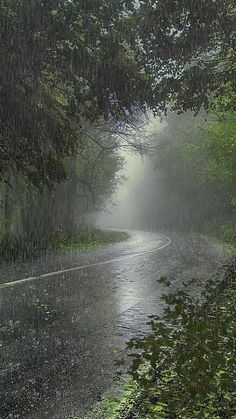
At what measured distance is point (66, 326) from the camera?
19.7 ft

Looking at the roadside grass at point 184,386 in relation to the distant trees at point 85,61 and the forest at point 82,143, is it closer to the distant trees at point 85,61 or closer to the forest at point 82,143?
the forest at point 82,143

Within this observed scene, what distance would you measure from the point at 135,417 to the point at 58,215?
2500cm

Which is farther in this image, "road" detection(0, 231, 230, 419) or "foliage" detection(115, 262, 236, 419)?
"road" detection(0, 231, 230, 419)

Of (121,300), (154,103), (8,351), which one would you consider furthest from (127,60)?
(8,351)

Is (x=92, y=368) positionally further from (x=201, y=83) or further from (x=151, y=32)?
(x=201, y=83)

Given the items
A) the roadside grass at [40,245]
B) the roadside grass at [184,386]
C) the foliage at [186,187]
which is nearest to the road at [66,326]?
the roadside grass at [184,386]

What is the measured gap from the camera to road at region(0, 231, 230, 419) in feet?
12.5

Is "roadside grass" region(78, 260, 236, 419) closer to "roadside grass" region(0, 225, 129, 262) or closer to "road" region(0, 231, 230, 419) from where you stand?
"road" region(0, 231, 230, 419)

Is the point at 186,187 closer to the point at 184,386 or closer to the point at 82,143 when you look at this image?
the point at 82,143

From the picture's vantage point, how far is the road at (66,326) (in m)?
3.82

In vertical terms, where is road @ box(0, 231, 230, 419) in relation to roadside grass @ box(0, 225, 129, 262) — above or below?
below

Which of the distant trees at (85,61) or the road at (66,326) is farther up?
the distant trees at (85,61)

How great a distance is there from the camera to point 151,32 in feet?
26.8

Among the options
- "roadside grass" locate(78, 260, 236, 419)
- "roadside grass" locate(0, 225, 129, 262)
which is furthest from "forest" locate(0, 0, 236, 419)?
"roadside grass" locate(0, 225, 129, 262)
